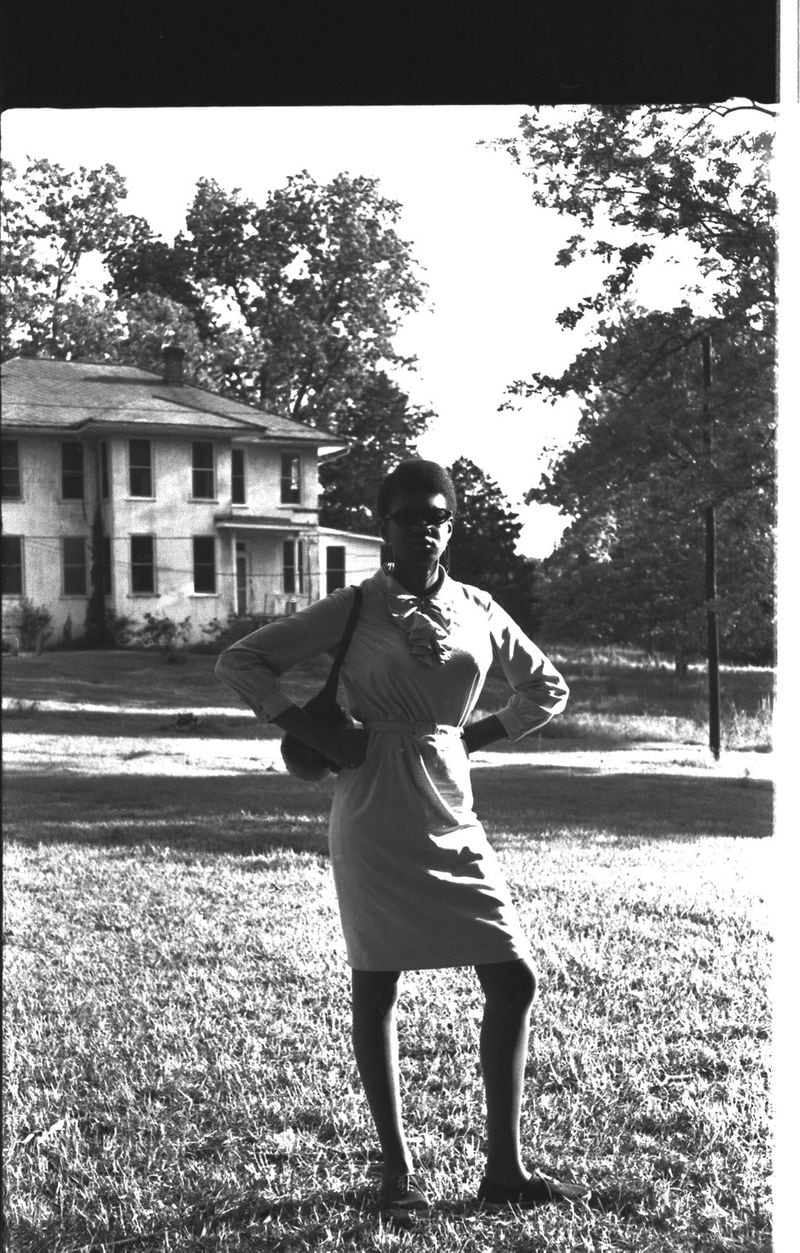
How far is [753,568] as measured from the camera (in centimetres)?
1359

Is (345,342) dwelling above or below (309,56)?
above

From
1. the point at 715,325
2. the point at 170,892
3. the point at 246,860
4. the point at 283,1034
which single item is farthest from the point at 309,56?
the point at 715,325

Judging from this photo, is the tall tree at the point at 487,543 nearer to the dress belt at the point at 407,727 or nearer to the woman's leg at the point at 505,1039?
the dress belt at the point at 407,727

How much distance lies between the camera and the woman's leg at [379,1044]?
9.86 feet

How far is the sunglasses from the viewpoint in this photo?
10.1ft

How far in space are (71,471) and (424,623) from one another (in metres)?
9.24

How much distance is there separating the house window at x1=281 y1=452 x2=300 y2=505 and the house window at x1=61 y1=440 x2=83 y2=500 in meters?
1.72

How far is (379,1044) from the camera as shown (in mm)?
3008

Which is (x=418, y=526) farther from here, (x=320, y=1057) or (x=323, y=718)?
(x=320, y=1057)

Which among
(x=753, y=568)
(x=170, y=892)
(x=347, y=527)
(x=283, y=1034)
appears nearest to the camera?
(x=283, y=1034)

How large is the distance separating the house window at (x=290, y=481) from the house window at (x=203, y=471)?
76cm

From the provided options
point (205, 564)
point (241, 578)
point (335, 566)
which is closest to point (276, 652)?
point (241, 578)

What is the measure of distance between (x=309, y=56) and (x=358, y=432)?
7459 mm

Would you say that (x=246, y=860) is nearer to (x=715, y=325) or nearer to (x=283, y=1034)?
(x=283, y=1034)
